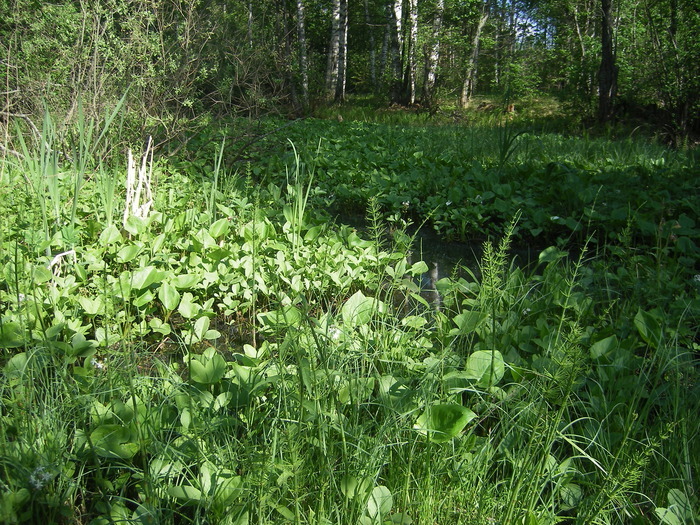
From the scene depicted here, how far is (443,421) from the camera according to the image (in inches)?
53.7

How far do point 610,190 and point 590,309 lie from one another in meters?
2.25

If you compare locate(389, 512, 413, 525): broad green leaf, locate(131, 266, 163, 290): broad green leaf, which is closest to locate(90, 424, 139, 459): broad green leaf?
locate(389, 512, 413, 525): broad green leaf

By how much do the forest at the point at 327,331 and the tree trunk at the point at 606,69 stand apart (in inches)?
151

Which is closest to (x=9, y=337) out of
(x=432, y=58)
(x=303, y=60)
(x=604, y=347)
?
(x=604, y=347)

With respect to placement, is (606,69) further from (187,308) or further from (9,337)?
(9,337)

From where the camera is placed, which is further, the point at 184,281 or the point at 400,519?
the point at 184,281

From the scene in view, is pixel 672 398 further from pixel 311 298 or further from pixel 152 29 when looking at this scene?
pixel 152 29

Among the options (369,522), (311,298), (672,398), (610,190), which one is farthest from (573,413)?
(610,190)

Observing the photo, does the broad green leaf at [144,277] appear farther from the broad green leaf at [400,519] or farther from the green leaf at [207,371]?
the broad green leaf at [400,519]

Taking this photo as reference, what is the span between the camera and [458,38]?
580 inches

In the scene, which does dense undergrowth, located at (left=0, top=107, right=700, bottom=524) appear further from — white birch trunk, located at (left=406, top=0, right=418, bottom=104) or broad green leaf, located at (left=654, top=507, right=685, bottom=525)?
white birch trunk, located at (left=406, top=0, right=418, bottom=104)

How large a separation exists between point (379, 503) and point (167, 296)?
4.80ft

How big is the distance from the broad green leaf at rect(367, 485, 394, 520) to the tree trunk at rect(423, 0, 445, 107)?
14067 millimetres

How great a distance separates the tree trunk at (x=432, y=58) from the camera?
14.1 meters
